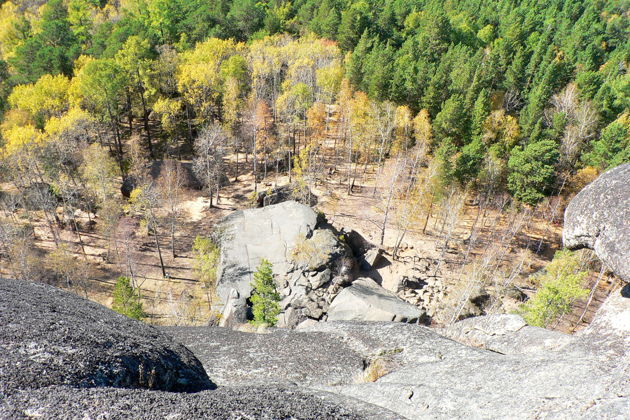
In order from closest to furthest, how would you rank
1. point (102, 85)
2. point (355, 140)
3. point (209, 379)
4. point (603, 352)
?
point (603, 352)
point (209, 379)
point (102, 85)
point (355, 140)

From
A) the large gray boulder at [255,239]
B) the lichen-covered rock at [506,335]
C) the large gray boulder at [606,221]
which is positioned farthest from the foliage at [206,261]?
the large gray boulder at [606,221]

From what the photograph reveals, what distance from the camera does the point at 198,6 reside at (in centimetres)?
7588

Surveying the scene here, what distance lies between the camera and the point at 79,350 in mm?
12125

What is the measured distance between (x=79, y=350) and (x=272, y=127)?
50241mm

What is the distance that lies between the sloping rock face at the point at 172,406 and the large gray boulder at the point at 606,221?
372 inches

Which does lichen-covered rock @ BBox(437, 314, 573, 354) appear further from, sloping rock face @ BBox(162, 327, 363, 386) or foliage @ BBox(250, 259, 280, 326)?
foliage @ BBox(250, 259, 280, 326)

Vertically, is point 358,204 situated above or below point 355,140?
below

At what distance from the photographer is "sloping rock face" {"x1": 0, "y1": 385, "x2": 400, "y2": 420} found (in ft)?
31.1

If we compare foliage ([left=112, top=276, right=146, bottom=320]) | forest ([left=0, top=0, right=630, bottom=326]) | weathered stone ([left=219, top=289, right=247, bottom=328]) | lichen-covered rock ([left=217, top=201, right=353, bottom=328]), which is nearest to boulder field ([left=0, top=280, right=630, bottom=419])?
foliage ([left=112, top=276, right=146, bottom=320])

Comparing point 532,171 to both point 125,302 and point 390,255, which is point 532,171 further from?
point 125,302

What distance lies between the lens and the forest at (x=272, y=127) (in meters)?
44.2

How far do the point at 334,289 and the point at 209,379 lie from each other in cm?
2052

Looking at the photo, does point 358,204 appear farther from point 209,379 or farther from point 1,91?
point 1,91

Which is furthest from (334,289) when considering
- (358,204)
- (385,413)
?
(385,413)
